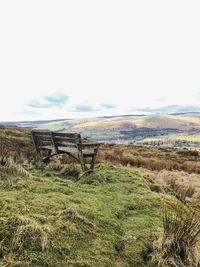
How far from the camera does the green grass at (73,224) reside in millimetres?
4520

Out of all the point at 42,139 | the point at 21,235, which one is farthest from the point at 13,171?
the point at 21,235

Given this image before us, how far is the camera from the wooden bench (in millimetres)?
11297

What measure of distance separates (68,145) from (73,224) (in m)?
6.55

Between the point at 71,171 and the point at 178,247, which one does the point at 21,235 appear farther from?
the point at 71,171

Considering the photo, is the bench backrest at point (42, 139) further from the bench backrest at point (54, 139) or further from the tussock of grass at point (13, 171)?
the tussock of grass at point (13, 171)

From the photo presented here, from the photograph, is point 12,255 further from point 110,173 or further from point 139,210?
point 110,173

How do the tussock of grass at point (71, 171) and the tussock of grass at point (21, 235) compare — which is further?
the tussock of grass at point (71, 171)

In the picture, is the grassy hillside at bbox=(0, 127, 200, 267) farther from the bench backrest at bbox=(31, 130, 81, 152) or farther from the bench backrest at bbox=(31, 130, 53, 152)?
the bench backrest at bbox=(31, 130, 53, 152)

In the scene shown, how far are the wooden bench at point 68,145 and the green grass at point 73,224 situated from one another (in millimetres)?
2431

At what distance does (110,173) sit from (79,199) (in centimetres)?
433

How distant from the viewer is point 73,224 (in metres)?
5.47

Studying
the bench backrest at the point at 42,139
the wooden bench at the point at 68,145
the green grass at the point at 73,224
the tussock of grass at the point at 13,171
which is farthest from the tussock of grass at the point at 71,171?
the green grass at the point at 73,224

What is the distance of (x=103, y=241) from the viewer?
5254 millimetres

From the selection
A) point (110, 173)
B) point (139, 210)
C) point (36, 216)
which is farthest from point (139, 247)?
point (110, 173)
